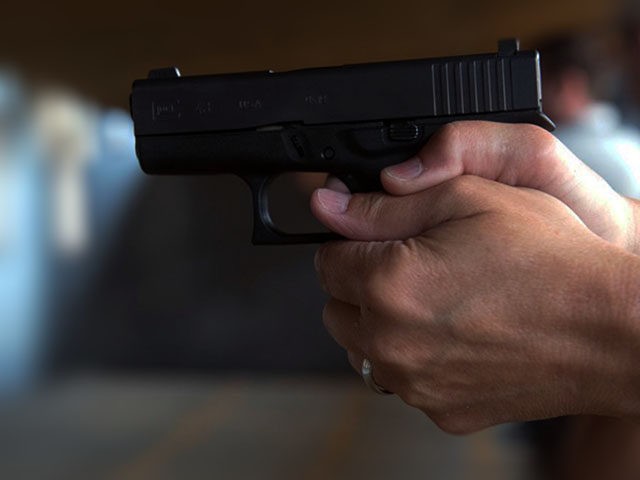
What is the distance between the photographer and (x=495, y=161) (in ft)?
2.76

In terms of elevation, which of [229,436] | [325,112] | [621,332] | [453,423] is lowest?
[229,436]

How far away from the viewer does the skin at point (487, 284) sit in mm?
762

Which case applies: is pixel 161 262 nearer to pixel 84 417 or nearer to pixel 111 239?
pixel 111 239

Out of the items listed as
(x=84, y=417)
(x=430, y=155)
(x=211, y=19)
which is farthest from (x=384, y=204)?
(x=211, y=19)

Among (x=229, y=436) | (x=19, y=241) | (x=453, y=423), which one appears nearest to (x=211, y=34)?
(x=19, y=241)

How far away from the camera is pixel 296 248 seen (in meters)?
3.04

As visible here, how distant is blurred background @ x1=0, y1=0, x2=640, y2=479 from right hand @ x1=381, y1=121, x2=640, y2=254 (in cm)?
101

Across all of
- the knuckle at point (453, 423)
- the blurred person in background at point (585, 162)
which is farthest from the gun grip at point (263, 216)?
the blurred person in background at point (585, 162)

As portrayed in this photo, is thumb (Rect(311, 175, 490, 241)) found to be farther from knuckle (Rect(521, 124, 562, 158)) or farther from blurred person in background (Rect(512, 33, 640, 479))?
blurred person in background (Rect(512, 33, 640, 479))

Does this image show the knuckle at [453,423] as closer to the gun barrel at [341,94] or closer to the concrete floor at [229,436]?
the gun barrel at [341,94]

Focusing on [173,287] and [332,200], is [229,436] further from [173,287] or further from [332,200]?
[332,200]

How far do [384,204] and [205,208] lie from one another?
2079 millimetres

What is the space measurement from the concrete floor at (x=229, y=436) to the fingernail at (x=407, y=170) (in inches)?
57.5

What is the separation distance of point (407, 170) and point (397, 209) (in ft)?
0.13
